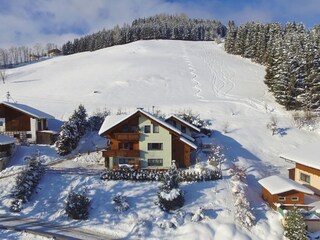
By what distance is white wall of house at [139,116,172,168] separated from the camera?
1425 inches

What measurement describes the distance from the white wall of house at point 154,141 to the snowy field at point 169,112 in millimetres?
5196

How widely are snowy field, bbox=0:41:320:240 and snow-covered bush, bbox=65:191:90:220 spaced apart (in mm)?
517

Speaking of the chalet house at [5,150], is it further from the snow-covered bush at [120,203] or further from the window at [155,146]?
the window at [155,146]

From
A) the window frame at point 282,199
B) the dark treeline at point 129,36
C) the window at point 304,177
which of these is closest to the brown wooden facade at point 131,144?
the window frame at point 282,199

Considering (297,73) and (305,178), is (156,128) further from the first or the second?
(297,73)

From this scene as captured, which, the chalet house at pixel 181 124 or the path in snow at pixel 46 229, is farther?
the chalet house at pixel 181 124

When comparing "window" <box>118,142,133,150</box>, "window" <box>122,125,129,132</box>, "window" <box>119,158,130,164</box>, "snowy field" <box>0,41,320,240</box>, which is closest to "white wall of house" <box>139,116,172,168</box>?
"window" <box>118,142,133,150</box>

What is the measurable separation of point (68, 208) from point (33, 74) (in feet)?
263

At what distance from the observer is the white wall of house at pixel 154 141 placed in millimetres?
36188

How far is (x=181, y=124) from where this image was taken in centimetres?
4053

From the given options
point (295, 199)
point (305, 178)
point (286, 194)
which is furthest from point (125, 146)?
point (305, 178)

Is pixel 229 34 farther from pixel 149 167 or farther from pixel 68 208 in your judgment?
pixel 68 208

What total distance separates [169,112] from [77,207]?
99.8 ft

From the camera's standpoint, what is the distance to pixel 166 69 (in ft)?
294
